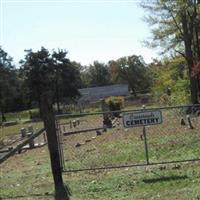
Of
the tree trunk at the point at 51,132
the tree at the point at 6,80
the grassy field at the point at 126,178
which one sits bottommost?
the grassy field at the point at 126,178

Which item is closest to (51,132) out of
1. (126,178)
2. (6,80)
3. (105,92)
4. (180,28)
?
(126,178)

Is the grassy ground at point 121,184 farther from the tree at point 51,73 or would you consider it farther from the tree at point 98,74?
the tree at point 98,74

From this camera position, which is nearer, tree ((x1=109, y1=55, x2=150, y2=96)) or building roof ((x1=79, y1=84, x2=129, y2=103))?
building roof ((x1=79, y1=84, x2=129, y2=103))

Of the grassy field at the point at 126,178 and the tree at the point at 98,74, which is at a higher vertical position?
the tree at the point at 98,74

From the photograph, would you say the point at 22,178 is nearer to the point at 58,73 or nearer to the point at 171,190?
the point at 171,190

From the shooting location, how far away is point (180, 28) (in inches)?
1553

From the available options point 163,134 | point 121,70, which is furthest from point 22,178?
point 121,70

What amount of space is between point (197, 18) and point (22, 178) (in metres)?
28.7

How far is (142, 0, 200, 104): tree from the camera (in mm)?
36688

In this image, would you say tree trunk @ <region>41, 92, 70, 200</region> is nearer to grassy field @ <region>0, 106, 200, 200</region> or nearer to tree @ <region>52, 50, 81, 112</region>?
grassy field @ <region>0, 106, 200, 200</region>

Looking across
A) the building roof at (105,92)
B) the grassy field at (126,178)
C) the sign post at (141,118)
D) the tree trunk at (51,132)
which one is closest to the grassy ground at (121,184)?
the grassy field at (126,178)

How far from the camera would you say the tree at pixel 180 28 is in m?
36.7

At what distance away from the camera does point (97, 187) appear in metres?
9.90

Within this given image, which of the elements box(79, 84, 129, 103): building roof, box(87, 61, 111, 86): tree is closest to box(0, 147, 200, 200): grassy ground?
box(79, 84, 129, 103): building roof
